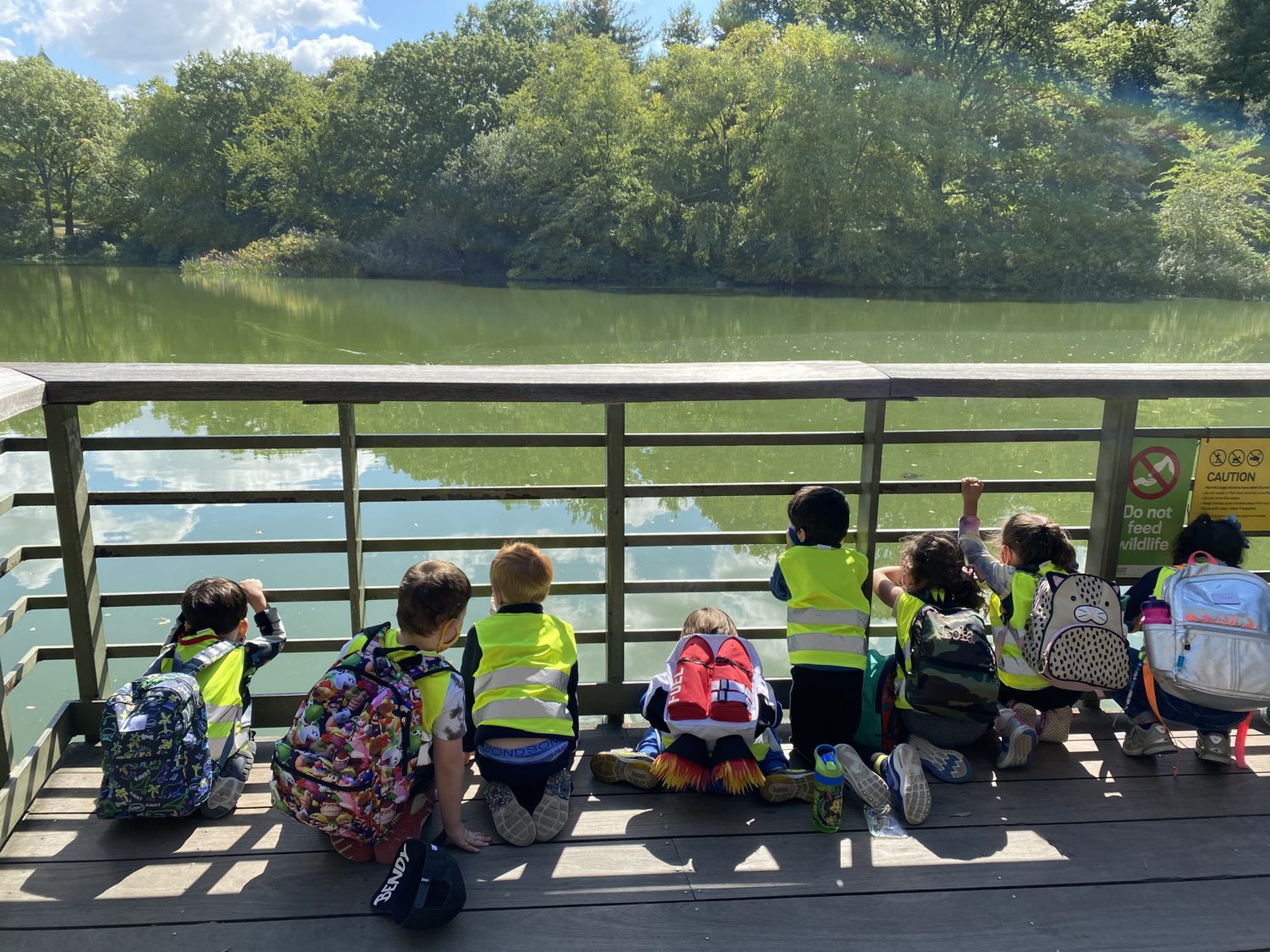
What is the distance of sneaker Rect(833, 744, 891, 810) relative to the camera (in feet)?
7.61

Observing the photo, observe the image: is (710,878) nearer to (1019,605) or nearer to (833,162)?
(1019,605)


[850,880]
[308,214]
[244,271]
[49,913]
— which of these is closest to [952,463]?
[850,880]

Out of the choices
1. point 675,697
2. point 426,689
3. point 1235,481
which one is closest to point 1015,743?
point 675,697

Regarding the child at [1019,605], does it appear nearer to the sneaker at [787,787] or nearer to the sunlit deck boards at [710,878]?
the sunlit deck boards at [710,878]

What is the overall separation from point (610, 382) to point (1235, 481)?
6.13ft

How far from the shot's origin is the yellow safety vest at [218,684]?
7.52 ft

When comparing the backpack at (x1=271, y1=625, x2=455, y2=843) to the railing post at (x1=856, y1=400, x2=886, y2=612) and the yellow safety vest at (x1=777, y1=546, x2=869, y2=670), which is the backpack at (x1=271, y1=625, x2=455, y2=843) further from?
the railing post at (x1=856, y1=400, x2=886, y2=612)

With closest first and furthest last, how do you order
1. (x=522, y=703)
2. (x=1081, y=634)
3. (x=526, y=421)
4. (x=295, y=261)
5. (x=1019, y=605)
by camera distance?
1. (x=522, y=703)
2. (x=1081, y=634)
3. (x=1019, y=605)
4. (x=526, y=421)
5. (x=295, y=261)

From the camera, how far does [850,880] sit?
6.89 ft

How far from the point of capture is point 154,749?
7.07 feet

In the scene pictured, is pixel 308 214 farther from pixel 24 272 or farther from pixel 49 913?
pixel 49 913

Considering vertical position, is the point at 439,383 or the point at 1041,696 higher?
the point at 439,383

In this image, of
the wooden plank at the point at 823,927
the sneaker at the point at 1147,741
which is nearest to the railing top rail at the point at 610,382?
the sneaker at the point at 1147,741

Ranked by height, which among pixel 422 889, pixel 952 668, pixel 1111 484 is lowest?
pixel 422 889
